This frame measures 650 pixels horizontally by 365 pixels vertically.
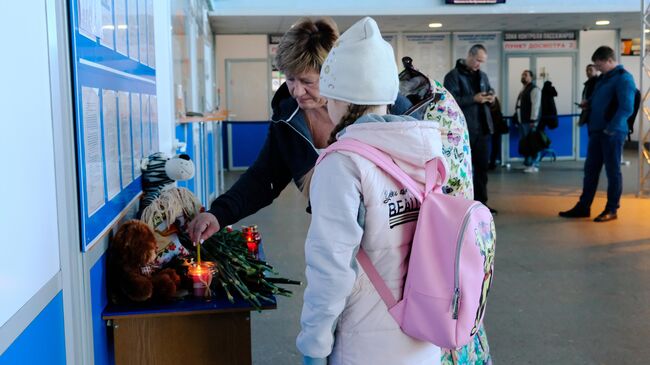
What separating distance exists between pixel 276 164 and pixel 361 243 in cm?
95

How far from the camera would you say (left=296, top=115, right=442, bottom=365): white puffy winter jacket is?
1719 millimetres

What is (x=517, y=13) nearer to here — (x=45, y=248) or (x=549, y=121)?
(x=549, y=121)

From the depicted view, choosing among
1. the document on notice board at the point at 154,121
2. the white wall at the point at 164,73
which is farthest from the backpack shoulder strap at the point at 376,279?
the white wall at the point at 164,73

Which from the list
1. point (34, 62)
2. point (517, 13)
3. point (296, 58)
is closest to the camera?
point (34, 62)

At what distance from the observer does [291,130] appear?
2570mm

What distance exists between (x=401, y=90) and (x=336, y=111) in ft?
2.00

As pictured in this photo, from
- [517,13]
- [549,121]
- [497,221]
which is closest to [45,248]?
[497,221]

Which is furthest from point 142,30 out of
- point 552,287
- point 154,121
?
point 552,287

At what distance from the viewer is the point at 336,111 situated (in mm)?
1908

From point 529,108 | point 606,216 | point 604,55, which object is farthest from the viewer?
point 529,108

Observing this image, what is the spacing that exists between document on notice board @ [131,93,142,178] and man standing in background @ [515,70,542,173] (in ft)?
36.5

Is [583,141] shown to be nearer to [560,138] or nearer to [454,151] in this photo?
[560,138]

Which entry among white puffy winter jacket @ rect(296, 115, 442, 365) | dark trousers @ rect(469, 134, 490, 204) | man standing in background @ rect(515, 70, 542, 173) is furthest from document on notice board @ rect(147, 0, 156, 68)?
man standing in background @ rect(515, 70, 542, 173)

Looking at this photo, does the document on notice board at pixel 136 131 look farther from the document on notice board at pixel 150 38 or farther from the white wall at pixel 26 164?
the white wall at pixel 26 164
